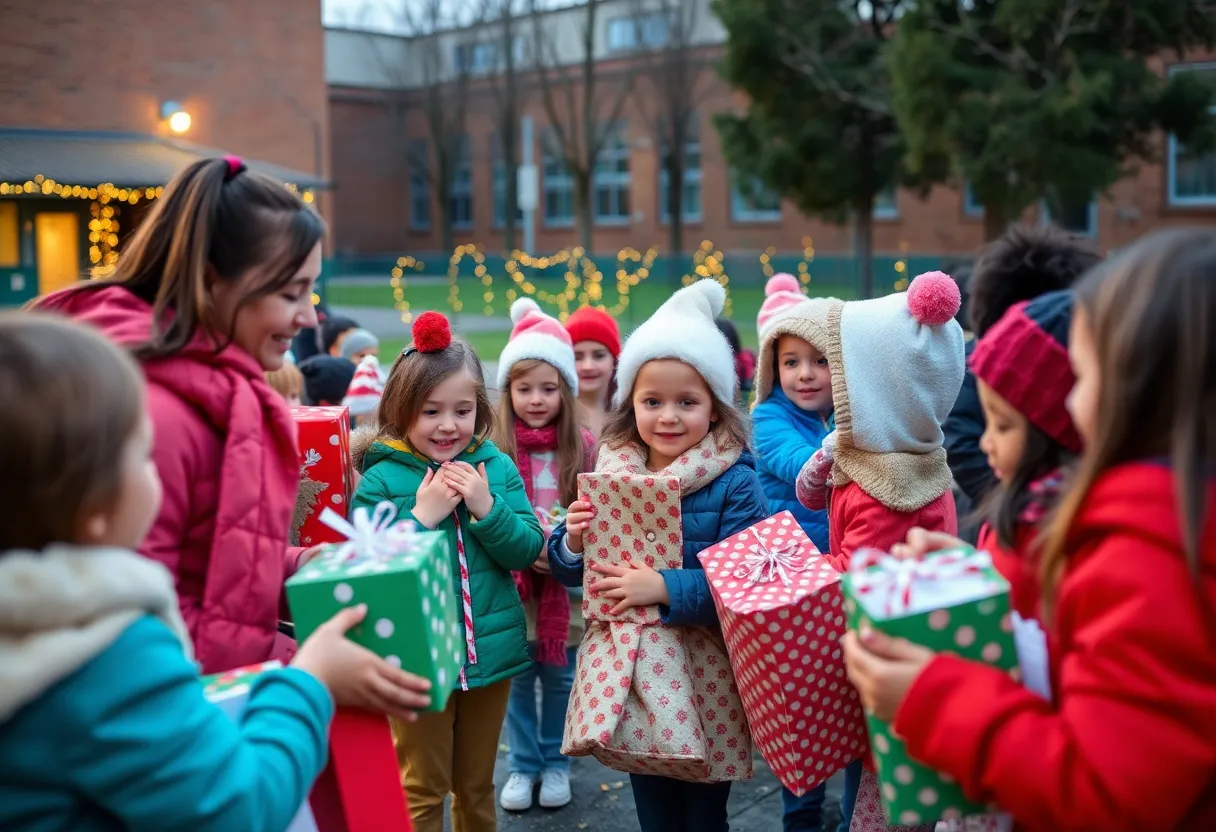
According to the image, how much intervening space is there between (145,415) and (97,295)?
0.58 meters

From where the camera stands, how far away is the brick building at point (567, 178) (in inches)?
1075

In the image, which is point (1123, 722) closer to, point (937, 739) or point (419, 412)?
point (937, 739)

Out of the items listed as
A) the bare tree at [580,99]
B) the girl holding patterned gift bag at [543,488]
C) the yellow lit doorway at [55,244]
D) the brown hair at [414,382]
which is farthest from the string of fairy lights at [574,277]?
the brown hair at [414,382]

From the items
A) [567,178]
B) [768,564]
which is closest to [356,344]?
[768,564]

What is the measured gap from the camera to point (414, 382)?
3.41 meters

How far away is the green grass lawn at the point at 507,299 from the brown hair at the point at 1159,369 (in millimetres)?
13091

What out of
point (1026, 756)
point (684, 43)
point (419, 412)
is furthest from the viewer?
point (684, 43)

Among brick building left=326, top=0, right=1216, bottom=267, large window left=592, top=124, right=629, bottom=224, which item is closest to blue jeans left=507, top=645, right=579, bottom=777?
brick building left=326, top=0, right=1216, bottom=267

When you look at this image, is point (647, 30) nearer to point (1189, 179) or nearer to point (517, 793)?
point (1189, 179)

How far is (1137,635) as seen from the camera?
1.48 meters

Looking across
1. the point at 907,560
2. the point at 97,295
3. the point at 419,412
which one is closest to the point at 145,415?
the point at 97,295

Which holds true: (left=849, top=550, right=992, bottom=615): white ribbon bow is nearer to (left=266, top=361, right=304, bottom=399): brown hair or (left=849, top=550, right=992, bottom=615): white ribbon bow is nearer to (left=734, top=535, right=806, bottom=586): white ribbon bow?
(left=734, top=535, right=806, bottom=586): white ribbon bow

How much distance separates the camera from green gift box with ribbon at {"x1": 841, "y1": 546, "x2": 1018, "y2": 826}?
1.75 m

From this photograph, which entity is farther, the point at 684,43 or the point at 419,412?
the point at 684,43
